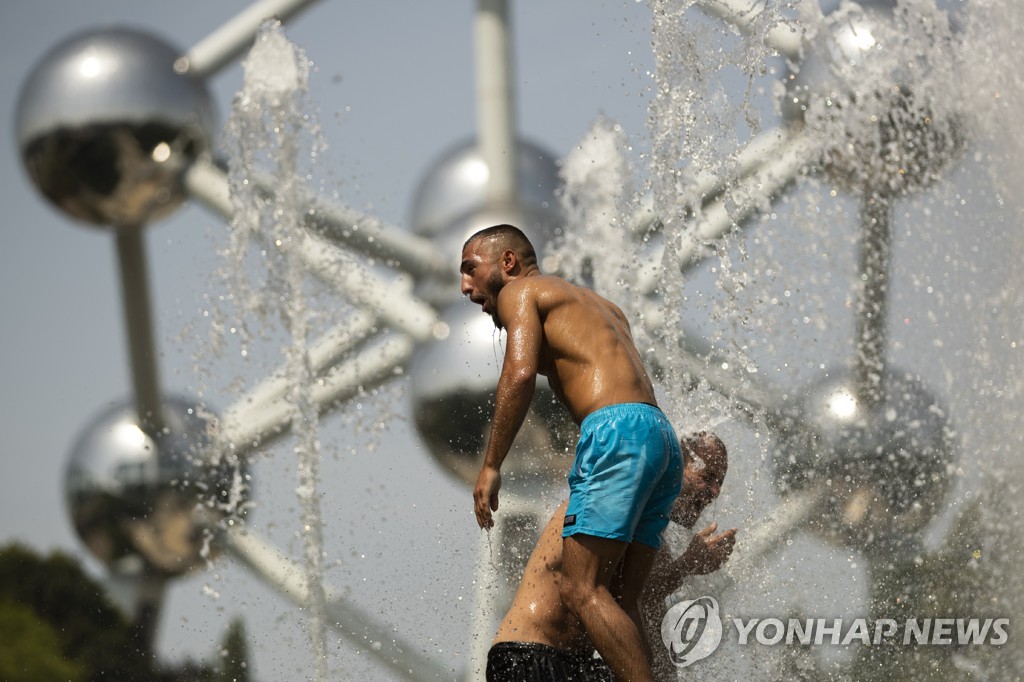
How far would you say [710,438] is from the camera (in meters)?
4.20

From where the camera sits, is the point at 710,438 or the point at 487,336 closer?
the point at 710,438

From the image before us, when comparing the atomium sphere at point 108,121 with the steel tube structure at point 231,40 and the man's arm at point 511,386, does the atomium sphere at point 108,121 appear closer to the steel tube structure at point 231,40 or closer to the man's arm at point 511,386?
the steel tube structure at point 231,40

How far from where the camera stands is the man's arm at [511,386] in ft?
10.7

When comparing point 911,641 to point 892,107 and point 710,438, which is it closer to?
point 710,438

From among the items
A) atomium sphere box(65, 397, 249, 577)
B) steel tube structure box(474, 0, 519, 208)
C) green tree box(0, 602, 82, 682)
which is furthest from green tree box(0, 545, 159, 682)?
steel tube structure box(474, 0, 519, 208)

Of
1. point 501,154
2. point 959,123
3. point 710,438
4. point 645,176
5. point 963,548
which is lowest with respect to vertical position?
point 710,438

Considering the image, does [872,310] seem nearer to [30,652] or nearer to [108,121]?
[108,121]

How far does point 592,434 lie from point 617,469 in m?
0.11

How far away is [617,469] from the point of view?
3293 mm

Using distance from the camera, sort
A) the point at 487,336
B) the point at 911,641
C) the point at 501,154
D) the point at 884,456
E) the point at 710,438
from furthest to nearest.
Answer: the point at 501,154 < the point at 487,336 < the point at 884,456 < the point at 911,641 < the point at 710,438

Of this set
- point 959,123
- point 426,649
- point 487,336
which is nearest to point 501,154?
point 487,336

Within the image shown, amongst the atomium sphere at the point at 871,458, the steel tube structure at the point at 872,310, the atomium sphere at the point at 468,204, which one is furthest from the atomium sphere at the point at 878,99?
the atomium sphere at the point at 468,204

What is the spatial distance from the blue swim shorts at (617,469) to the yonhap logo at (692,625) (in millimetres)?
1764

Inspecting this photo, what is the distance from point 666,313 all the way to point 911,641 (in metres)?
1.69
